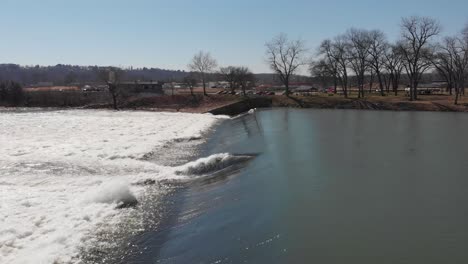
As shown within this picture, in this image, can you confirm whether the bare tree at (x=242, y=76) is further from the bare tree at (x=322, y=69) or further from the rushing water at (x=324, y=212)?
the rushing water at (x=324, y=212)

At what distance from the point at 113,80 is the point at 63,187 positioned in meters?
75.5

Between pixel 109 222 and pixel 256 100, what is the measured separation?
65.9 meters

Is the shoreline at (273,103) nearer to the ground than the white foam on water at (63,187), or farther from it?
farther from it

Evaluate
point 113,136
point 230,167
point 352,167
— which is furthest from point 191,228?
point 113,136

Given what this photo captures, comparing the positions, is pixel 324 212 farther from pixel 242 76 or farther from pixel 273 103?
pixel 242 76

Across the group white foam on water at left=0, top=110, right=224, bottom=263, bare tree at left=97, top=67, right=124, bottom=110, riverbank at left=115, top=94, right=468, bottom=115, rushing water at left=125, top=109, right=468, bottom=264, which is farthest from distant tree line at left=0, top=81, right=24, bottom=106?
rushing water at left=125, top=109, right=468, bottom=264

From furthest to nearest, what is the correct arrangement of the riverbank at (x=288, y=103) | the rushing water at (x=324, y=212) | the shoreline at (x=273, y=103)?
the shoreline at (x=273, y=103) → the riverbank at (x=288, y=103) → the rushing water at (x=324, y=212)

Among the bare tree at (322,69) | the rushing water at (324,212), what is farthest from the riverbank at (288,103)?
the rushing water at (324,212)

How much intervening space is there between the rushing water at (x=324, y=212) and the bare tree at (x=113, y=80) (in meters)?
63.8

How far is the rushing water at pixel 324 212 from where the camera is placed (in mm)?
10875

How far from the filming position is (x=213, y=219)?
13422 millimetres

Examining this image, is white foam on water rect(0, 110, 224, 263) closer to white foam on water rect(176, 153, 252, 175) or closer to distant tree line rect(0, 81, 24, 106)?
white foam on water rect(176, 153, 252, 175)

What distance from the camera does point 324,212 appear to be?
45.7 feet

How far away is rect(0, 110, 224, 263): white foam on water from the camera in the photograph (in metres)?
11.3
